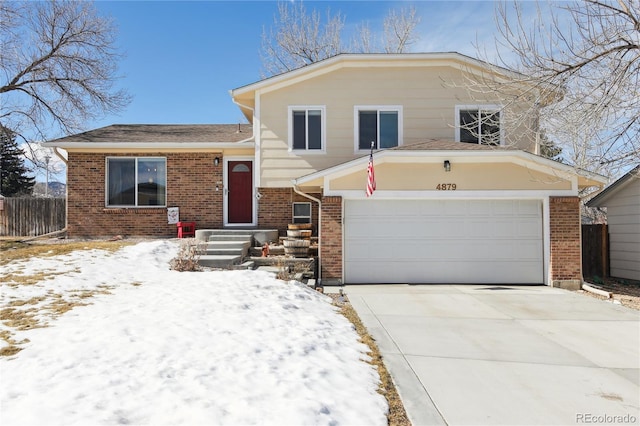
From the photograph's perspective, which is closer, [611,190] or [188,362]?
[188,362]

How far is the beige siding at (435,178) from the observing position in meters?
10.5

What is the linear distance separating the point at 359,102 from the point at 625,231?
864 centimetres

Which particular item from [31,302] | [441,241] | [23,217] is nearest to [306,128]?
[441,241]

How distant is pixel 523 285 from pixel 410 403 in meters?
7.96

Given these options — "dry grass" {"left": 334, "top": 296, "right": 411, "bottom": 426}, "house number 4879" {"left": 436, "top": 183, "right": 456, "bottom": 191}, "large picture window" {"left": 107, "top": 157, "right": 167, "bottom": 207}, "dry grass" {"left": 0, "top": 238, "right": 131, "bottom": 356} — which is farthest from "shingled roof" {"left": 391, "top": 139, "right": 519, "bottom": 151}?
"large picture window" {"left": 107, "top": 157, "right": 167, "bottom": 207}

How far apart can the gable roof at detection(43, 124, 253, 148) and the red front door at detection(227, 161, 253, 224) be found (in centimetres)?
89

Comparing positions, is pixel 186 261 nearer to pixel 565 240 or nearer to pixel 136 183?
pixel 136 183

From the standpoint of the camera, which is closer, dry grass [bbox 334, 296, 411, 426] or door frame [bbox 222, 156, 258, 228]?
dry grass [bbox 334, 296, 411, 426]

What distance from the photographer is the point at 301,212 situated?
1329 centimetres

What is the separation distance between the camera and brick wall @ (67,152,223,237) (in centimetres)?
1328

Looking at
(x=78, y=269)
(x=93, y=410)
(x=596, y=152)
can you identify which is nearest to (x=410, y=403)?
(x=93, y=410)

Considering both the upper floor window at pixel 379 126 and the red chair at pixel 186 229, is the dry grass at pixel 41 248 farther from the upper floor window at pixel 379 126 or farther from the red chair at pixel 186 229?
the upper floor window at pixel 379 126

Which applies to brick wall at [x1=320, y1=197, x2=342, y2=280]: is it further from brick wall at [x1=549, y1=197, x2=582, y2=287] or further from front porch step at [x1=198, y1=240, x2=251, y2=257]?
brick wall at [x1=549, y1=197, x2=582, y2=287]

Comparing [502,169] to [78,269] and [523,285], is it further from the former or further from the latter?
[78,269]
